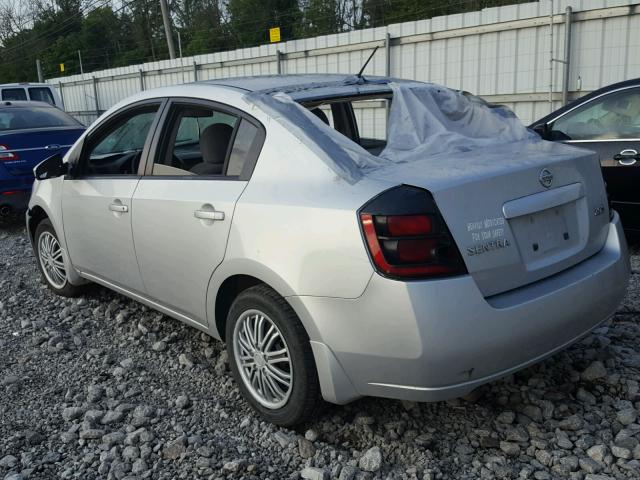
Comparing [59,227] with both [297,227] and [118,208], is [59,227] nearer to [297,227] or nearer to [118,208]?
[118,208]

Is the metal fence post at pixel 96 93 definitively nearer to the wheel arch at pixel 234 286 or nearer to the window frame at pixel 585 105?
the window frame at pixel 585 105

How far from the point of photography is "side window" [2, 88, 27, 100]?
577 inches

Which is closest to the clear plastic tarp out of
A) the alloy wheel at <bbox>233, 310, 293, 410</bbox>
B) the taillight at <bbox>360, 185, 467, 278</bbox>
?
the taillight at <bbox>360, 185, 467, 278</bbox>

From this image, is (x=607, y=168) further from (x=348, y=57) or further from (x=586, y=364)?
(x=348, y=57)

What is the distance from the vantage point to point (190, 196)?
3258 millimetres

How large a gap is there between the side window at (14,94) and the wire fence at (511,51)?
6422 millimetres

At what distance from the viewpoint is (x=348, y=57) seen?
12.2 m

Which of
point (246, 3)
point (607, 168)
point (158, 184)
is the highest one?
point (246, 3)

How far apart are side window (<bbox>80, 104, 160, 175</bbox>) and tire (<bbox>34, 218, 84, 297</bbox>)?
0.78m

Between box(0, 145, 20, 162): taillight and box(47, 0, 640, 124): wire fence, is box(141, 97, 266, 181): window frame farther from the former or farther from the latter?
box(47, 0, 640, 124): wire fence

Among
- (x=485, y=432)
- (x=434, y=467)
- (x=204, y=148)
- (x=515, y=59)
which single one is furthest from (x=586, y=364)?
(x=515, y=59)

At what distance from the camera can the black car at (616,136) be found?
5.27m

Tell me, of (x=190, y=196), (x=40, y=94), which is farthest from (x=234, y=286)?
(x=40, y=94)

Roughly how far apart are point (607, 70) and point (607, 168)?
13.3 ft
